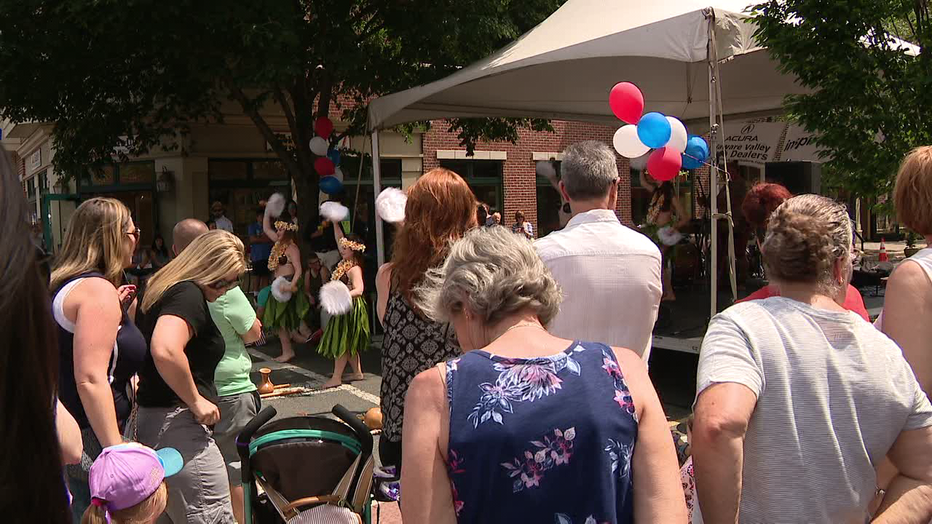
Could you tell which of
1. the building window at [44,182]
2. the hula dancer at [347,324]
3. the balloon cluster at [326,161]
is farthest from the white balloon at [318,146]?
the building window at [44,182]

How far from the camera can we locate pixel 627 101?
552cm

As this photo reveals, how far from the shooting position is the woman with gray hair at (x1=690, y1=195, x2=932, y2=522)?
1.79m

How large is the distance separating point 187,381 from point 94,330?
1.72ft

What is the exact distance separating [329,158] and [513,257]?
877cm

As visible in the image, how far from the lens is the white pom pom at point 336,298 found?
7367 mm

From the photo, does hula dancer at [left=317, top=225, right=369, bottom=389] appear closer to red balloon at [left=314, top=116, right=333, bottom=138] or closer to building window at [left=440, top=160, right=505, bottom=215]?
red balloon at [left=314, top=116, right=333, bottom=138]

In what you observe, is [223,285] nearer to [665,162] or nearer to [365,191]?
[665,162]

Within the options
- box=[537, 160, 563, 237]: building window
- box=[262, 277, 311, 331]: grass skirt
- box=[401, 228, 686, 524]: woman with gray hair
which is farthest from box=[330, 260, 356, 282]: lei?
box=[537, 160, 563, 237]: building window

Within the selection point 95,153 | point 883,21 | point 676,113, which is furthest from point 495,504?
point 676,113

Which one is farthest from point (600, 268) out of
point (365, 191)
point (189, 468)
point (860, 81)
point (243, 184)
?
point (243, 184)

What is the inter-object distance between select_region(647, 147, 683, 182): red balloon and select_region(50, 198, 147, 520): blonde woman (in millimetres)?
3730

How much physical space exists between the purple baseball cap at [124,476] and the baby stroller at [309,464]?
0.41 m

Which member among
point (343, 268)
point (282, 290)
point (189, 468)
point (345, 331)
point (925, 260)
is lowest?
point (345, 331)

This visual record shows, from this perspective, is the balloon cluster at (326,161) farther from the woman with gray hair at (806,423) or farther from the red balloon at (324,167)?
the woman with gray hair at (806,423)
